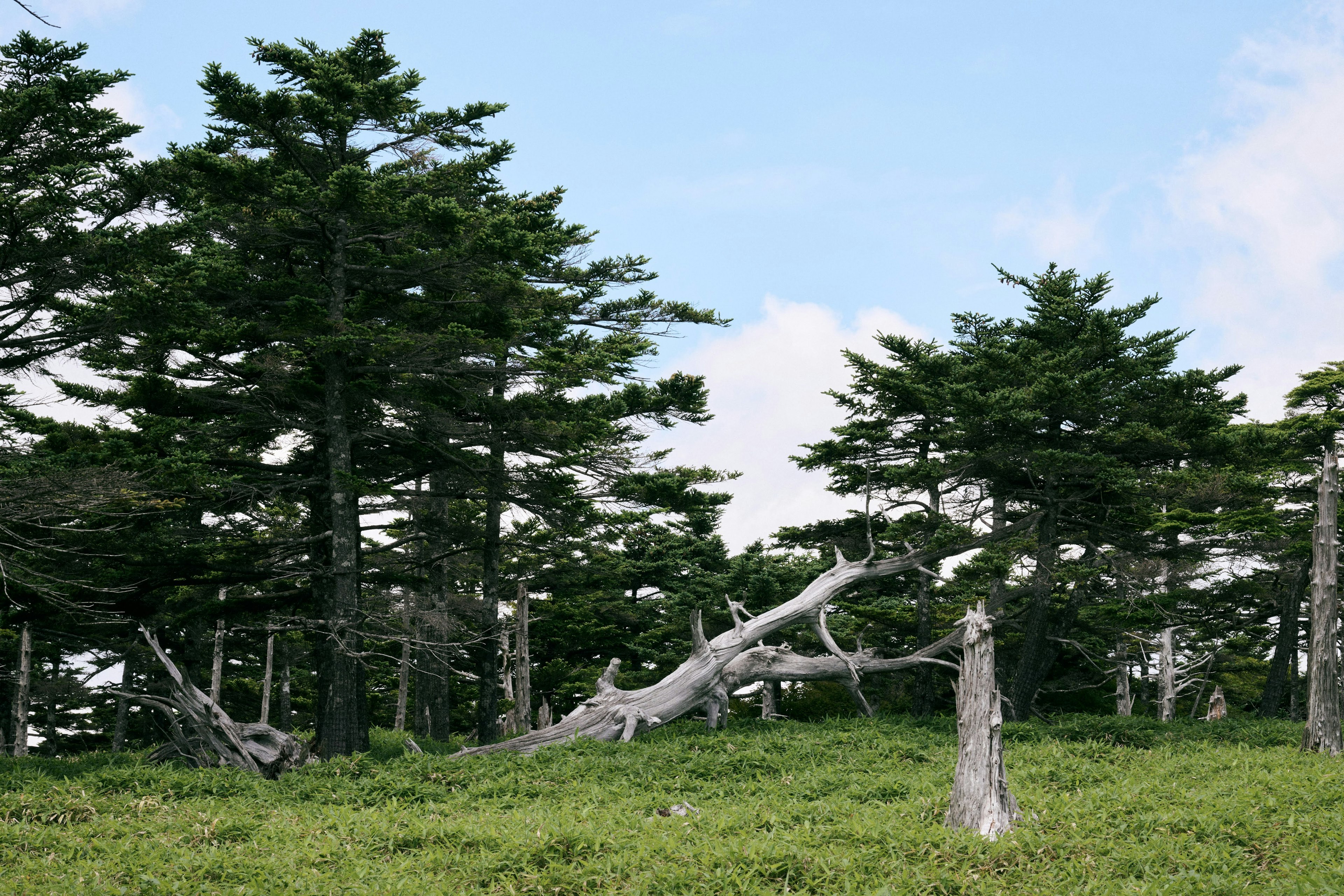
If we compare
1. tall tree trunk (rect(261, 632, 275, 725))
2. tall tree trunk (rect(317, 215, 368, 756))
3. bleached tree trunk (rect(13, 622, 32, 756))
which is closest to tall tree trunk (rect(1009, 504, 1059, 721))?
tall tree trunk (rect(317, 215, 368, 756))

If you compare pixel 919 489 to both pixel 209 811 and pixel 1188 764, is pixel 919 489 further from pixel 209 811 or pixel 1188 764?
pixel 209 811

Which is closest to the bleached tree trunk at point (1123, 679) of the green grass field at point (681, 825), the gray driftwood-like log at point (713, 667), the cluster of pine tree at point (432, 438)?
the cluster of pine tree at point (432, 438)

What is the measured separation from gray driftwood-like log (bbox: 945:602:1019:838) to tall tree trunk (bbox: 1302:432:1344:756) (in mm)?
9239

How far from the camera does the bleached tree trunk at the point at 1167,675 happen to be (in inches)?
1029

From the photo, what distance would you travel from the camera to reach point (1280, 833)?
29.8ft

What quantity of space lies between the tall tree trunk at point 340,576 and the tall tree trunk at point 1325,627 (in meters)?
15.6

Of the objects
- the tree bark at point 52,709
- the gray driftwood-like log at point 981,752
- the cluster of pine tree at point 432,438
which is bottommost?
the tree bark at point 52,709

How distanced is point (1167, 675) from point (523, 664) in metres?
17.8

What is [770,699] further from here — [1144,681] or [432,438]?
[1144,681]

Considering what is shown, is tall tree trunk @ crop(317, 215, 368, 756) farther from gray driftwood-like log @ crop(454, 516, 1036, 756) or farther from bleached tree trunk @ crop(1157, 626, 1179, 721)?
bleached tree trunk @ crop(1157, 626, 1179, 721)

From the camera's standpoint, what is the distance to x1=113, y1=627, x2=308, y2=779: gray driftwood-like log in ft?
47.1

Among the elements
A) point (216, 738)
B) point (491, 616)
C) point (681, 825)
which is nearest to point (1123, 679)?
point (491, 616)

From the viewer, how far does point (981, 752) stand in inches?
370

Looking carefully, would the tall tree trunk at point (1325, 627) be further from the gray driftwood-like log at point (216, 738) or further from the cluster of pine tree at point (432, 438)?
the gray driftwood-like log at point (216, 738)
